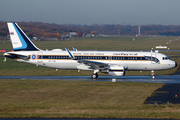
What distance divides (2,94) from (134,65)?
20133 mm

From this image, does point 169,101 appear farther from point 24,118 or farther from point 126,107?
point 24,118

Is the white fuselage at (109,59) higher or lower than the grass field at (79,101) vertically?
higher

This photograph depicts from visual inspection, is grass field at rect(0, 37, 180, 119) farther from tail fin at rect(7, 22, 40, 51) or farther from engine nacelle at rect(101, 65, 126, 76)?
tail fin at rect(7, 22, 40, 51)

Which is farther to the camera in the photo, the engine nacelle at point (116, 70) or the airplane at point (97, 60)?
the airplane at point (97, 60)

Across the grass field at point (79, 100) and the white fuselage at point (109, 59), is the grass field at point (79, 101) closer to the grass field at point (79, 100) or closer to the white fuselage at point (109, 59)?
the grass field at point (79, 100)

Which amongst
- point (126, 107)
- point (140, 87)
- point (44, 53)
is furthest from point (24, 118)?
point (44, 53)

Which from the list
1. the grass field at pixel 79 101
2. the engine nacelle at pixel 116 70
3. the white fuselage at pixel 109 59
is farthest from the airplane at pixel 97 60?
the grass field at pixel 79 101

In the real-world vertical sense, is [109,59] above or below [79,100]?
above

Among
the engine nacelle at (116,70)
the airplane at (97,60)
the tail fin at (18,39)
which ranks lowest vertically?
the engine nacelle at (116,70)

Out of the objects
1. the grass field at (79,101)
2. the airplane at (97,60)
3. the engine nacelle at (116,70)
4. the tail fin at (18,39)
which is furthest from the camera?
the tail fin at (18,39)

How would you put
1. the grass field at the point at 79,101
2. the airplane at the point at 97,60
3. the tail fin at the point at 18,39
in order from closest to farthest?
the grass field at the point at 79,101, the airplane at the point at 97,60, the tail fin at the point at 18,39

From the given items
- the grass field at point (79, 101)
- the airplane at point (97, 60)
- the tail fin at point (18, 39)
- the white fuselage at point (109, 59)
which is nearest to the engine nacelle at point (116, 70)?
the airplane at point (97, 60)

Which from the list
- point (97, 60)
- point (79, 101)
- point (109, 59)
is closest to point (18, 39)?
point (97, 60)

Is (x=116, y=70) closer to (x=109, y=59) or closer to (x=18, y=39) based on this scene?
(x=109, y=59)
